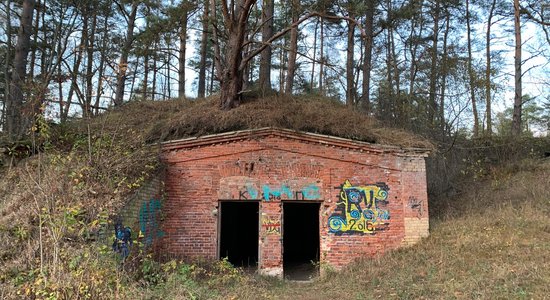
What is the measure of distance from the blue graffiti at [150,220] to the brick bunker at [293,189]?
0.74 feet

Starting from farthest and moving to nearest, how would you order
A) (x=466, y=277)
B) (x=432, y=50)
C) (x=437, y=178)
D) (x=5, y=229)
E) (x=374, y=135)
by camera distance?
(x=432, y=50), (x=437, y=178), (x=374, y=135), (x=466, y=277), (x=5, y=229)

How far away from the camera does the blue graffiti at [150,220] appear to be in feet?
28.2

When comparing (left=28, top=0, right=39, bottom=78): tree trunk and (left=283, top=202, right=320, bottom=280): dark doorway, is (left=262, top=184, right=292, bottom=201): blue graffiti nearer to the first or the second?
(left=283, top=202, right=320, bottom=280): dark doorway

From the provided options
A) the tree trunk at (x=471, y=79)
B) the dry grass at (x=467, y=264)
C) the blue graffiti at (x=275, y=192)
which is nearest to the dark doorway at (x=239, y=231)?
the blue graffiti at (x=275, y=192)

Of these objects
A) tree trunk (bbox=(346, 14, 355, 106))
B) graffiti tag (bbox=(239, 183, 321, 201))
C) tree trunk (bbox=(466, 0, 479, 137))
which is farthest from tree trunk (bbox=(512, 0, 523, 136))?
graffiti tag (bbox=(239, 183, 321, 201))

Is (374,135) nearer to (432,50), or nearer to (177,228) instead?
(177,228)

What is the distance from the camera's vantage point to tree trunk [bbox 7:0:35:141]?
1127cm

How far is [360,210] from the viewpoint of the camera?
32.3ft

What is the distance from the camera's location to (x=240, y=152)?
9977 mm

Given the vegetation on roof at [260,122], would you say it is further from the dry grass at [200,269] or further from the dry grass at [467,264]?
the dry grass at [467,264]

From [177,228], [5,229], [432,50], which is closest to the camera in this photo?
[5,229]

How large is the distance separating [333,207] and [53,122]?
812 centimetres

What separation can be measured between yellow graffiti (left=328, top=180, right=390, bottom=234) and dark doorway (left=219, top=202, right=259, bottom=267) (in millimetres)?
5396

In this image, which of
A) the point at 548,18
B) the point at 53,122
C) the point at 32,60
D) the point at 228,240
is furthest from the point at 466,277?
the point at 32,60
